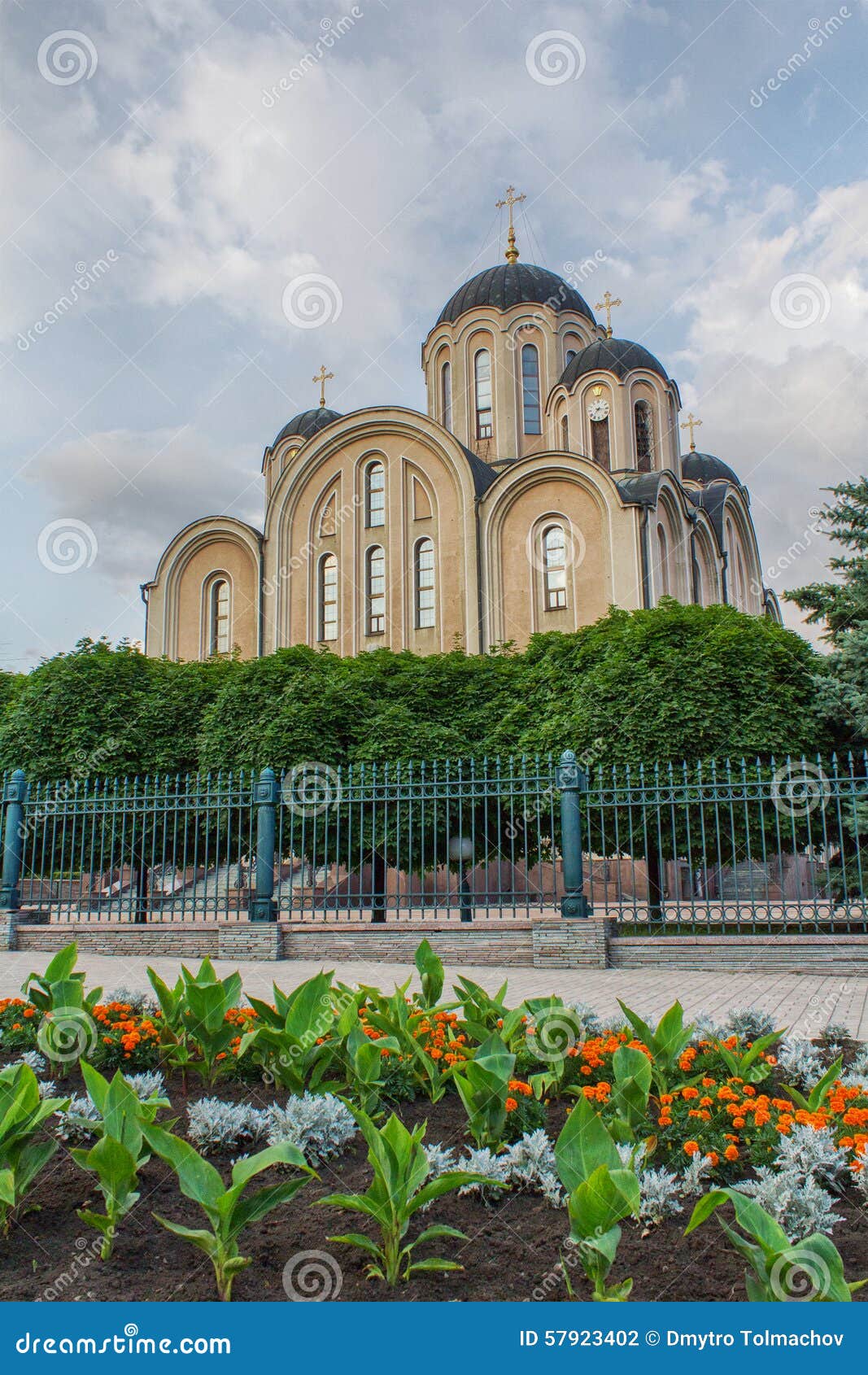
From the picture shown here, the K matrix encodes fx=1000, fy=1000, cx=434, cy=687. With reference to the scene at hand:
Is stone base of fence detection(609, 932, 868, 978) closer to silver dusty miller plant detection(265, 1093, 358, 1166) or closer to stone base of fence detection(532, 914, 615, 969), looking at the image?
stone base of fence detection(532, 914, 615, 969)

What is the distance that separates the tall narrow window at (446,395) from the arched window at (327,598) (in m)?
7.03

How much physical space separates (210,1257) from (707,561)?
33.5 meters

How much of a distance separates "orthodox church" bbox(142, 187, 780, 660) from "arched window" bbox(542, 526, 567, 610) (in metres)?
0.04

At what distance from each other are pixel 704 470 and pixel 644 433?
888 centimetres

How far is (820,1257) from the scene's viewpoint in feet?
6.73

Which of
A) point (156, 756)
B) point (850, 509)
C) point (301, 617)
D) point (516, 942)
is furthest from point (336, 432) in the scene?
point (516, 942)

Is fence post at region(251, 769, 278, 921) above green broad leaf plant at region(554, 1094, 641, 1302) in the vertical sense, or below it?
above

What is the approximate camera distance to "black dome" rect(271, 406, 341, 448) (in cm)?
3653

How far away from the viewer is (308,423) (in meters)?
36.8

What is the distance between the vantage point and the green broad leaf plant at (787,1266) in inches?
79.8

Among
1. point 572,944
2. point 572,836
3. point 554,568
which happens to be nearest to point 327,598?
point 554,568

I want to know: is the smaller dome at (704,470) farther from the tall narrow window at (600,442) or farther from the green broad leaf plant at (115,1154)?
the green broad leaf plant at (115,1154)

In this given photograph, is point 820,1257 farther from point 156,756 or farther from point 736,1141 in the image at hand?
point 156,756

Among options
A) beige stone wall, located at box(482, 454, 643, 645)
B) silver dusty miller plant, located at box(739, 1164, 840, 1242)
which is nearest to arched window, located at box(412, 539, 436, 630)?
beige stone wall, located at box(482, 454, 643, 645)
